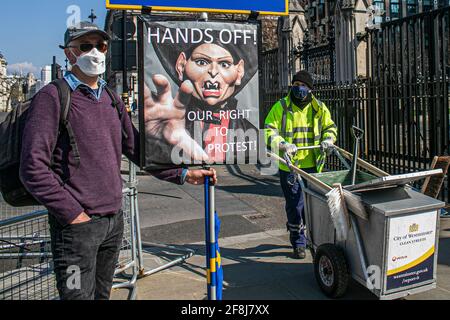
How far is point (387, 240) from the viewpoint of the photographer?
12.2ft

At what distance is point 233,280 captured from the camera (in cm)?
488

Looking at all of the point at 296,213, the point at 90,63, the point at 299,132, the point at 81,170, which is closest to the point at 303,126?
the point at 299,132

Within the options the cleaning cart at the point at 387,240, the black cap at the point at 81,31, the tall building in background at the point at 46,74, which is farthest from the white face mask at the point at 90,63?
the tall building in background at the point at 46,74

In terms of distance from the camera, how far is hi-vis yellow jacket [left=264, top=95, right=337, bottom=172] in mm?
5551

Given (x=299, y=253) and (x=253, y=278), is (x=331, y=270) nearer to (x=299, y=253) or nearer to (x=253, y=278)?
(x=253, y=278)

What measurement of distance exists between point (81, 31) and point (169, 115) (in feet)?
2.35

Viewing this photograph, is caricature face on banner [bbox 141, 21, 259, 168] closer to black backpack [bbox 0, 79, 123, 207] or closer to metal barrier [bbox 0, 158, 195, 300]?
black backpack [bbox 0, 79, 123, 207]

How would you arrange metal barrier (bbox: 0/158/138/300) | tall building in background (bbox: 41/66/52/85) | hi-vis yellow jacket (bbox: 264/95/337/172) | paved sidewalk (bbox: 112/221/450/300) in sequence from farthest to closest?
tall building in background (bbox: 41/66/52/85) < hi-vis yellow jacket (bbox: 264/95/337/172) < paved sidewalk (bbox: 112/221/450/300) < metal barrier (bbox: 0/158/138/300)

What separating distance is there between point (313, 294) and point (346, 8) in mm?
8677

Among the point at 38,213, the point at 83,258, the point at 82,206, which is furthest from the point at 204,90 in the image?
the point at 38,213

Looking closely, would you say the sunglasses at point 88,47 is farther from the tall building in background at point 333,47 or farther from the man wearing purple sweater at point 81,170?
the tall building in background at point 333,47

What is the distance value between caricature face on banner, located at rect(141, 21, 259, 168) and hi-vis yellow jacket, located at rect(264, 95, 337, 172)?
7.62 ft

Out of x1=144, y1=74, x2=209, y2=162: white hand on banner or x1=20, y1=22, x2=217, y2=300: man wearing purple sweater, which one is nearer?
x1=20, y1=22, x2=217, y2=300: man wearing purple sweater

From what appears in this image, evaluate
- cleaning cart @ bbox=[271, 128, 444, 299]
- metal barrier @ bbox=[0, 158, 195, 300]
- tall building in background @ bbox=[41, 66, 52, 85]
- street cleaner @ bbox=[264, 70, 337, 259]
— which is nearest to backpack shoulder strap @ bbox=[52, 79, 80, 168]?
metal barrier @ bbox=[0, 158, 195, 300]
